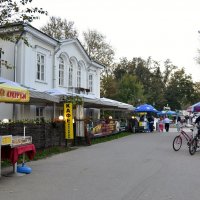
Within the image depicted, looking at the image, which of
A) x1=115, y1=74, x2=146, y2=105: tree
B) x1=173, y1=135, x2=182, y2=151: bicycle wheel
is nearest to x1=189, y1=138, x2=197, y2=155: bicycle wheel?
x1=173, y1=135, x2=182, y2=151: bicycle wheel

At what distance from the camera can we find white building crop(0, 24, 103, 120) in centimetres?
2425

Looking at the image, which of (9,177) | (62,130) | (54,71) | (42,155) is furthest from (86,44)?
(9,177)

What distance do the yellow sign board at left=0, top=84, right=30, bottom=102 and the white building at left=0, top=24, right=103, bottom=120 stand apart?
7098 mm

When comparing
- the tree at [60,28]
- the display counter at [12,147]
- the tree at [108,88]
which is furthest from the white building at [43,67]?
the tree at [108,88]

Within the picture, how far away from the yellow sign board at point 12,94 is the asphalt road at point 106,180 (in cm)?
214

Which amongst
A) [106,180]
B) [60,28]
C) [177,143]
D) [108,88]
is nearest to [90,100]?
[177,143]

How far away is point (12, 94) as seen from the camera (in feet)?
35.8

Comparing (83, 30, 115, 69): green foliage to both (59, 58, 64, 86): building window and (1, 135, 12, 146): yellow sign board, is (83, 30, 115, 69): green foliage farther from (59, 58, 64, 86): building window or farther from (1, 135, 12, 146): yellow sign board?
(1, 135, 12, 146): yellow sign board

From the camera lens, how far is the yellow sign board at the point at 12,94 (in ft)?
34.1

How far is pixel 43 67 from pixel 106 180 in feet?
59.9

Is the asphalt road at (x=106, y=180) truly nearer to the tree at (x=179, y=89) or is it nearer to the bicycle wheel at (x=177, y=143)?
the bicycle wheel at (x=177, y=143)

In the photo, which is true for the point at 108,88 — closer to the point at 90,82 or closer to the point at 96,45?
the point at 96,45

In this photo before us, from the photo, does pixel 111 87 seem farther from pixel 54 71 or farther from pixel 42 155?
pixel 42 155

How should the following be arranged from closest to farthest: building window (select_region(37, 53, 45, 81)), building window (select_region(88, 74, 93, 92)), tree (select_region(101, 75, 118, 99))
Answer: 1. building window (select_region(37, 53, 45, 81))
2. building window (select_region(88, 74, 93, 92))
3. tree (select_region(101, 75, 118, 99))
